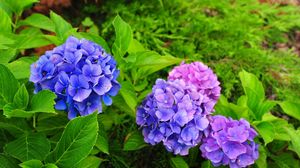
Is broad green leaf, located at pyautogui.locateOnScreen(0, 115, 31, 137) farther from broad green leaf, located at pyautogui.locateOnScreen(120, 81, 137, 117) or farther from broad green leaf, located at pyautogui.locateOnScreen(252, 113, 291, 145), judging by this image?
broad green leaf, located at pyautogui.locateOnScreen(252, 113, 291, 145)

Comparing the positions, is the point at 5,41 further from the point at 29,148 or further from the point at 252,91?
the point at 252,91

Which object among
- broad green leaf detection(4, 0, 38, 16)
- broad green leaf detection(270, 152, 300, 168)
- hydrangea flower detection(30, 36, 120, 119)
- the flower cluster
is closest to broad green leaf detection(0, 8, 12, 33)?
broad green leaf detection(4, 0, 38, 16)

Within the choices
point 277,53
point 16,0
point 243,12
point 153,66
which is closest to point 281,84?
point 277,53

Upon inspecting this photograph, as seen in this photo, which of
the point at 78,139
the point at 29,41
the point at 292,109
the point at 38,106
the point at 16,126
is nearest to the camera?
the point at 78,139

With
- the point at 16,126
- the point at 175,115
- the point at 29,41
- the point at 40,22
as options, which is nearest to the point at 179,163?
the point at 175,115

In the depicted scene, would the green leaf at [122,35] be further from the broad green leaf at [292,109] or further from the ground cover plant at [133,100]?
the broad green leaf at [292,109]

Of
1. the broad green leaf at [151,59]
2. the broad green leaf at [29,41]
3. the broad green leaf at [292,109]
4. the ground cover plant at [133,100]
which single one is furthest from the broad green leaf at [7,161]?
the broad green leaf at [292,109]
